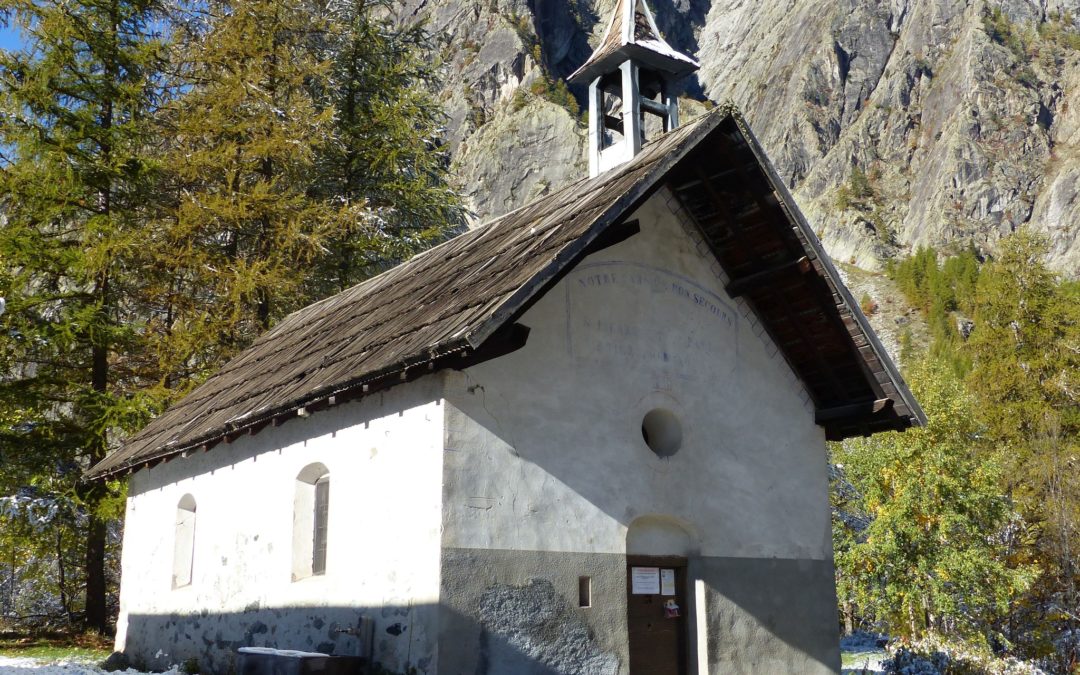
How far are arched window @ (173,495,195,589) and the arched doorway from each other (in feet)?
21.3

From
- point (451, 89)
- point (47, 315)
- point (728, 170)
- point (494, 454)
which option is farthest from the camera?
point (451, 89)

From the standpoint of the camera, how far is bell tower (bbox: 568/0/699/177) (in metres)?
14.1

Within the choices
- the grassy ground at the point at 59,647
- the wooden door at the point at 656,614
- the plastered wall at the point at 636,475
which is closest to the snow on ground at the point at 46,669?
the grassy ground at the point at 59,647

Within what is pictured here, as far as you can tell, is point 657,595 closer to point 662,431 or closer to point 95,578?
point 662,431

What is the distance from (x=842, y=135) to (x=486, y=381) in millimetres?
134147

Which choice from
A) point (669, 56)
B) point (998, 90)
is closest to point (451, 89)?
point (998, 90)

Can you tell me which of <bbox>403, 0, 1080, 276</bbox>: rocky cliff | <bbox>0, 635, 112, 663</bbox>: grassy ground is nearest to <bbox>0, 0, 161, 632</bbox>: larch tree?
<bbox>0, 635, 112, 663</bbox>: grassy ground

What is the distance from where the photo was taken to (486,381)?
940 centimetres

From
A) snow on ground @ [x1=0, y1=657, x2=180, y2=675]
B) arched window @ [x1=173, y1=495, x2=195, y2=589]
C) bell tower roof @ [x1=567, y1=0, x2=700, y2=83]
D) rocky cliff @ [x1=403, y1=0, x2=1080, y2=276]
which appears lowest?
snow on ground @ [x1=0, y1=657, x2=180, y2=675]

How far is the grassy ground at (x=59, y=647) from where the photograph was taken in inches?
607

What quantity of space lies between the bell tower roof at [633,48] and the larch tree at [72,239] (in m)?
10.0

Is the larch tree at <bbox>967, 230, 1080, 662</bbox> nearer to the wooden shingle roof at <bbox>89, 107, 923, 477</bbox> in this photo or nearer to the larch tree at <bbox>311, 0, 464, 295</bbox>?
the larch tree at <bbox>311, 0, 464, 295</bbox>

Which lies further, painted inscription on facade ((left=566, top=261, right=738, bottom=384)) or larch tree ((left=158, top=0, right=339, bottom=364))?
larch tree ((left=158, top=0, right=339, bottom=364))

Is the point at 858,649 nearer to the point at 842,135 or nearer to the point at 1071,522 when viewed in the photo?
the point at 1071,522
